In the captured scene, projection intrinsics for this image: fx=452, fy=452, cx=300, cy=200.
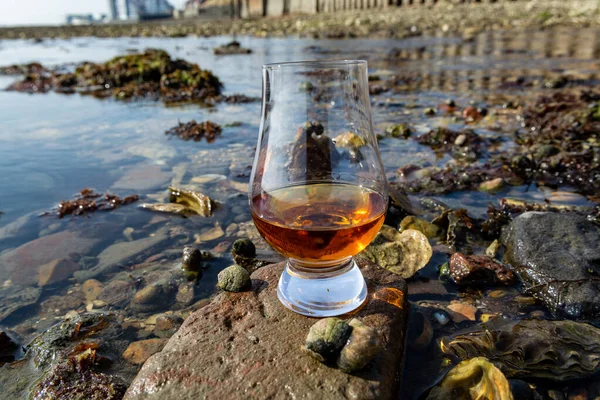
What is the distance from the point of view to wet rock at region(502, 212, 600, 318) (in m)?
2.50

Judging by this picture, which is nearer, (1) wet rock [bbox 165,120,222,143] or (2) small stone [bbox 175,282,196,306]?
(2) small stone [bbox 175,282,196,306]

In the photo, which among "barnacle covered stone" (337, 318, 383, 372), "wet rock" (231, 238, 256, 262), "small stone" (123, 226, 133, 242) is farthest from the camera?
"small stone" (123, 226, 133, 242)

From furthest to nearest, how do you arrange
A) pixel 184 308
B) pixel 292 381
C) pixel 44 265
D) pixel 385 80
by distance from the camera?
pixel 385 80 < pixel 44 265 < pixel 184 308 < pixel 292 381

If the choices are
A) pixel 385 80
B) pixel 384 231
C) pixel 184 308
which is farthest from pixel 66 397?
pixel 385 80

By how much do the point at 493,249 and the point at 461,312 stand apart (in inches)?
34.4

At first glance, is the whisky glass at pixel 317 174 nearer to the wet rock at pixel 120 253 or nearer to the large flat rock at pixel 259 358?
the large flat rock at pixel 259 358

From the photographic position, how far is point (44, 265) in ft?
11.0

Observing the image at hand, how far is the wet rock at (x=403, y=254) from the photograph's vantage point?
2861 millimetres

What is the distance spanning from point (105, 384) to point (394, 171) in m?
3.77

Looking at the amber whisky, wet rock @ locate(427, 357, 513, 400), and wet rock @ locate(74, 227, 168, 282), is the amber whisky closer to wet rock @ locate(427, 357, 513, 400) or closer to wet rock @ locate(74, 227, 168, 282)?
wet rock @ locate(427, 357, 513, 400)

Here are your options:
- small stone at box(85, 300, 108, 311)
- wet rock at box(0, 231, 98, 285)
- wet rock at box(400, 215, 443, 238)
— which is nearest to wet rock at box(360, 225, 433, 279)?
wet rock at box(400, 215, 443, 238)

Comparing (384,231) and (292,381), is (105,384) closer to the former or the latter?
(292,381)

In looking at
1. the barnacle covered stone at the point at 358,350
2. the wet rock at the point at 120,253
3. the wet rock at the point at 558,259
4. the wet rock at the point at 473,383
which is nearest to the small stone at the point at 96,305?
the wet rock at the point at 120,253

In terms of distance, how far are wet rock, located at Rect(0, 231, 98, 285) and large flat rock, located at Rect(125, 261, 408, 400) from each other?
1.83m
